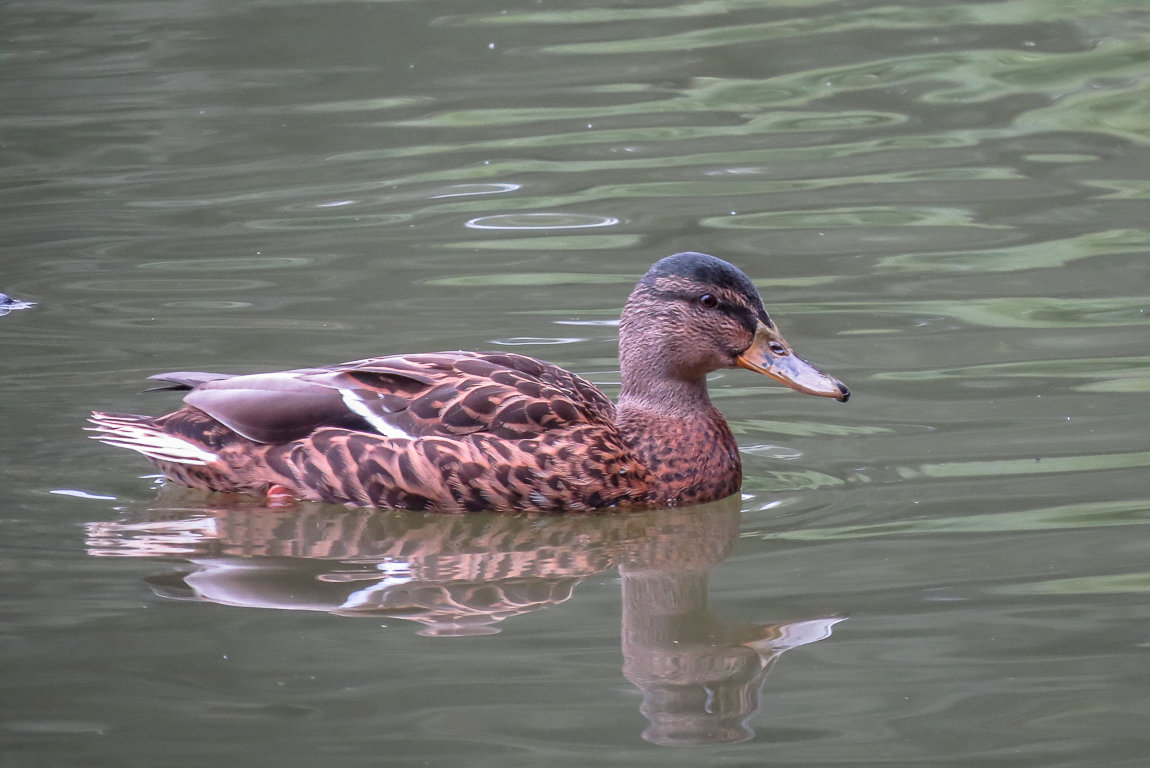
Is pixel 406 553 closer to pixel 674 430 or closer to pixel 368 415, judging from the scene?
pixel 368 415

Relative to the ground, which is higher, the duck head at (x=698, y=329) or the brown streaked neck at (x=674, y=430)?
the duck head at (x=698, y=329)

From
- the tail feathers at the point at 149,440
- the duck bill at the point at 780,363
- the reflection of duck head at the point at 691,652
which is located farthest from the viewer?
the tail feathers at the point at 149,440

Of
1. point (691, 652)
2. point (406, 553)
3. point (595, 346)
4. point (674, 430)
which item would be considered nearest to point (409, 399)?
point (406, 553)

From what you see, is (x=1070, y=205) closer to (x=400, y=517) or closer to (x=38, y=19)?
(x=400, y=517)

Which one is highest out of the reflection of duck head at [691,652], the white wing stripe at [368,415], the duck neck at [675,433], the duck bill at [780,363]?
the duck bill at [780,363]

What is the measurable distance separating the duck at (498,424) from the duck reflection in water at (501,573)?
113mm

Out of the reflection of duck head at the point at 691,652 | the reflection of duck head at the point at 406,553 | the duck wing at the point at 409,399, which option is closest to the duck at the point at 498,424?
the duck wing at the point at 409,399

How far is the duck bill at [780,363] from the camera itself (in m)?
7.13

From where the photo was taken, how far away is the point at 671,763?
4.81m

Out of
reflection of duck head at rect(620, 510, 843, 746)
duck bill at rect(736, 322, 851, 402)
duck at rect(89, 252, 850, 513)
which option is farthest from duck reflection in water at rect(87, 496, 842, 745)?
duck bill at rect(736, 322, 851, 402)

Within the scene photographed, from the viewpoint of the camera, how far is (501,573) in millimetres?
6371

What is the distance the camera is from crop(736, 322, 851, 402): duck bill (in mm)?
7129

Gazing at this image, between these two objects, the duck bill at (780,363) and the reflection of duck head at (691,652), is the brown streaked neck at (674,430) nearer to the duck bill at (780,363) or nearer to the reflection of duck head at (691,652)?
the duck bill at (780,363)

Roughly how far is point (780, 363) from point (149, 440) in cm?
262
